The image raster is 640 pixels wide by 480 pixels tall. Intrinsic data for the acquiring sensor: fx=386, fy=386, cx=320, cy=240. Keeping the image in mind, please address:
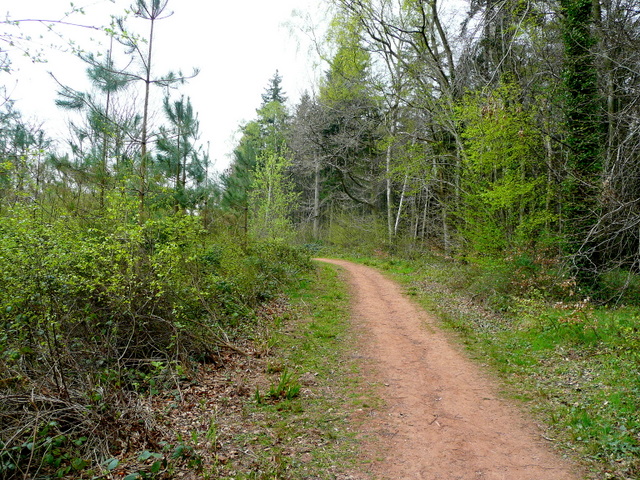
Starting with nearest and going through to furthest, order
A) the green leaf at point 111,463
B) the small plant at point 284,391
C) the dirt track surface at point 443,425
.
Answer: the green leaf at point 111,463 → the dirt track surface at point 443,425 → the small plant at point 284,391

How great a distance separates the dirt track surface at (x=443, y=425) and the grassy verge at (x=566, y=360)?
348 mm

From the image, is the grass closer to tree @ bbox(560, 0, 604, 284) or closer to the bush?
the bush

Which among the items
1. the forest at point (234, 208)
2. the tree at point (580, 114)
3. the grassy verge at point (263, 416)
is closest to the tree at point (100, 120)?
the forest at point (234, 208)

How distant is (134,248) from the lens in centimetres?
623

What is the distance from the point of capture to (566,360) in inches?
242

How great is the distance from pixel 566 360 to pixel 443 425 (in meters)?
2.99

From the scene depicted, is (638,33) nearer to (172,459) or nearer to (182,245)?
(182,245)

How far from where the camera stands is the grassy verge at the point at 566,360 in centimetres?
403

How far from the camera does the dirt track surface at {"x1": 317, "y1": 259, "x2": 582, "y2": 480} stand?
146 inches

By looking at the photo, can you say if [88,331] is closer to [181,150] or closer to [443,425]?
[443,425]

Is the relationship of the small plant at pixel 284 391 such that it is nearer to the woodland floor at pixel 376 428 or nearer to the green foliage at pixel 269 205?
the woodland floor at pixel 376 428

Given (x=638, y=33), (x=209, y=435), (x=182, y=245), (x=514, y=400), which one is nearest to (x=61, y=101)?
(x=182, y=245)

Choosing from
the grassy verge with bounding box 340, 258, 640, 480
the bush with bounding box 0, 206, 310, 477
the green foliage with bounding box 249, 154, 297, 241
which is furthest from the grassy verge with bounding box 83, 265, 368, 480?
the green foliage with bounding box 249, 154, 297, 241

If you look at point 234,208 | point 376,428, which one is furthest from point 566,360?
point 234,208
